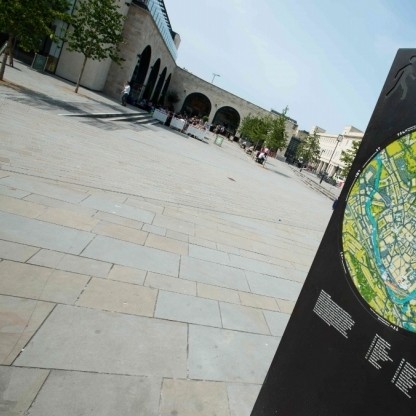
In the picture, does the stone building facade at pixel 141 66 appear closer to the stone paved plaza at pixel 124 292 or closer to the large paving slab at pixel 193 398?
the stone paved plaza at pixel 124 292

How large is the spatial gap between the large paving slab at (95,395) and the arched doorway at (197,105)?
207ft

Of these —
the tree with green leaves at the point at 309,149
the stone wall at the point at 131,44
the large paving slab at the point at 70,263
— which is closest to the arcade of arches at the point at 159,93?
the stone wall at the point at 131,44

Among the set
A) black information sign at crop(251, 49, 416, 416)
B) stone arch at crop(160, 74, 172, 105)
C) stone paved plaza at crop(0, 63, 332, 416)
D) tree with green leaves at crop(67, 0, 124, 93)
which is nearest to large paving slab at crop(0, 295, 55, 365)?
stone paved plaza at crop(0, 63, 332, 416)

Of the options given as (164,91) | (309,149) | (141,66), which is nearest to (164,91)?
(164,91)

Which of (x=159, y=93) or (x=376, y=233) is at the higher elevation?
(x=159, y=93)

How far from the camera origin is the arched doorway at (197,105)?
208ft

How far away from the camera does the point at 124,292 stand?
3820mm

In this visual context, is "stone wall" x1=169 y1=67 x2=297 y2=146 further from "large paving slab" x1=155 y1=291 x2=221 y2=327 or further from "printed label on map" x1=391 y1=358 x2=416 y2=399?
"printed label on map" x1=391 y1=358 x2=416 y2=399

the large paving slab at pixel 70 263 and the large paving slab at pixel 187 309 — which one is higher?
the large paving slab at pixel 187 309

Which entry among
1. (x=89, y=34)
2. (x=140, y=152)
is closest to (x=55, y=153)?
(x=140, y=152)

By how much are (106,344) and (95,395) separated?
54 centimetres

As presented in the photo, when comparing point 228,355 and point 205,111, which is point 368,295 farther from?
point 205,111

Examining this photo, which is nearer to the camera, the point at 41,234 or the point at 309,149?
the point at 41,234

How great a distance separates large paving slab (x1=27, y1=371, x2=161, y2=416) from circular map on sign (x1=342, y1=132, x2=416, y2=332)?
1.75 metres
